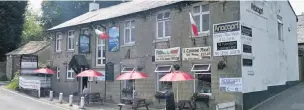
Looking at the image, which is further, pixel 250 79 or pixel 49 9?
pixel 49 9

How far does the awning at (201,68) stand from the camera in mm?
15966

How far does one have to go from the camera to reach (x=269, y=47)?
60.2 ft

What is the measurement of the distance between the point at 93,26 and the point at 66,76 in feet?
18.9

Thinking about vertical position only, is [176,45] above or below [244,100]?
above

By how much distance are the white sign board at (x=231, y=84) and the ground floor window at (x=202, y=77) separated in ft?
3.26

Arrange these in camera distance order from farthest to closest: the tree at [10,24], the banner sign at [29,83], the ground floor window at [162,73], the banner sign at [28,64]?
1. the tree at [10,24]
2. the banner sign at [28,64]
3. the banner sign at [29,83]
4. the ground floor window at [162,73]

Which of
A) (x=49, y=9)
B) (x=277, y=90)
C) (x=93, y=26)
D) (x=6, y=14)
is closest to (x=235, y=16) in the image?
(x=277, y=90)

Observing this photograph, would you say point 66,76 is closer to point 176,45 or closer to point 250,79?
point 176,45

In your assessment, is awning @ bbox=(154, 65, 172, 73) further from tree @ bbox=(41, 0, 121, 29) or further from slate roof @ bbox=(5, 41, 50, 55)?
tree @ bbox=(41, 0, 121, 29)

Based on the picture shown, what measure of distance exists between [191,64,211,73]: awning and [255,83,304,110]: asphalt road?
10.7 feet

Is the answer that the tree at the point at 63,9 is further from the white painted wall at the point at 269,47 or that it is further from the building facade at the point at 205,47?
the white painted wall at the point at 269,47

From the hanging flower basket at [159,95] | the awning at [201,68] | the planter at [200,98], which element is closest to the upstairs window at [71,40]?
the hanging flower basket at [159,95]

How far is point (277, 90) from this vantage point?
19422 millimetres

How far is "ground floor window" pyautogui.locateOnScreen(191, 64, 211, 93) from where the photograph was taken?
16.1 m
